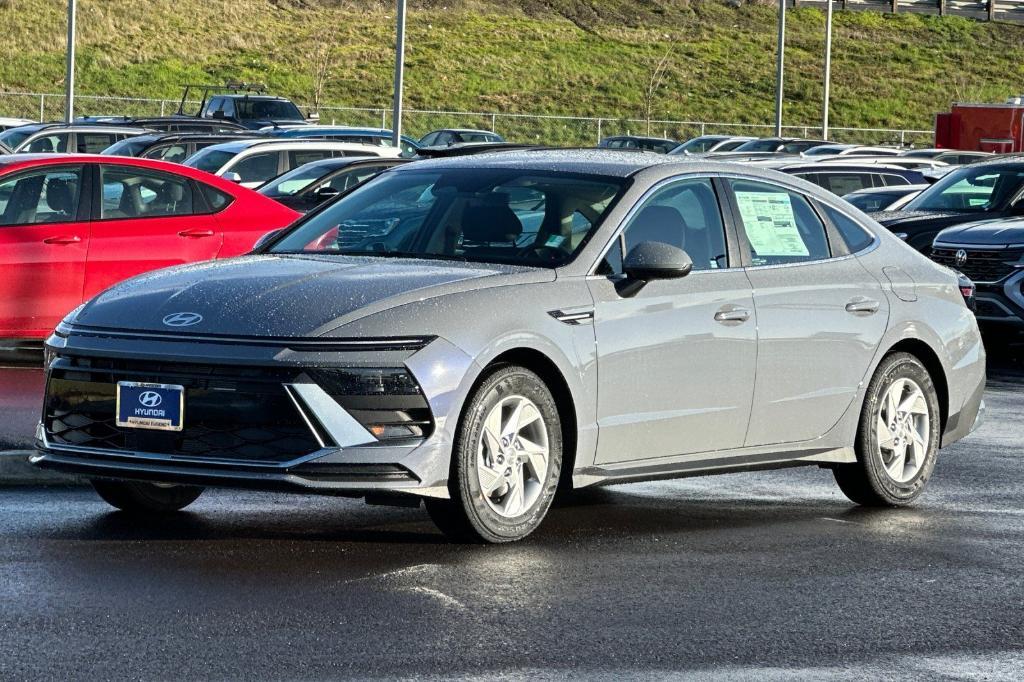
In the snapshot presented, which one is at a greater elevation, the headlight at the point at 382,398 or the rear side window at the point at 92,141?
the rear side window at the point at 92,141

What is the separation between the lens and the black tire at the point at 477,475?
283 inches

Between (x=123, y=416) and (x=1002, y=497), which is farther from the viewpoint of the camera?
(x=1002, y=497)

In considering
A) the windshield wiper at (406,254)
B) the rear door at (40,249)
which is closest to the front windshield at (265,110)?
the rear door at (40,249)

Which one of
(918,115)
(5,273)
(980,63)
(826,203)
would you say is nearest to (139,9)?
(918,115)

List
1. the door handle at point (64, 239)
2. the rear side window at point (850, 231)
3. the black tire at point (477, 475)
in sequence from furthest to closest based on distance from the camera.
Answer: the door handle at point (64, 239) → the rear side window at point (850, 231) → the black tire at point (477, 475)

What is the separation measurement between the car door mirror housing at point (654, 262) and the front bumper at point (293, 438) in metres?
0.98

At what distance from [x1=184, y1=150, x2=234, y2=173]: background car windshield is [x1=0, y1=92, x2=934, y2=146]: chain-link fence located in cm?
3324

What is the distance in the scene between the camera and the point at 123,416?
23.5 feet

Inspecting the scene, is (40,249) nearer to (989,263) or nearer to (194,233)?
(194,233)

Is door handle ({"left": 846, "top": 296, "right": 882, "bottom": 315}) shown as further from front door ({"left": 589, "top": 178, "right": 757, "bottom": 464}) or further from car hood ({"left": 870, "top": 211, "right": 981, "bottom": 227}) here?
car hood ({"left": 870, "top": 211, "right": 981, "bottom": 227})

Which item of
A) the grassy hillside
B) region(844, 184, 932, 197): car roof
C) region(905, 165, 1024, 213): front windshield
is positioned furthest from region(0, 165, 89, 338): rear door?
the grassy hillside

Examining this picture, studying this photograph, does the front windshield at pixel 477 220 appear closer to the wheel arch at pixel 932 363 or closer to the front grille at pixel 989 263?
the wheel arch at pixel 932 363

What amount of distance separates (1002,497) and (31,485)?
4635mm

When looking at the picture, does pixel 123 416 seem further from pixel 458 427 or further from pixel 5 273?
pixel 5 273
